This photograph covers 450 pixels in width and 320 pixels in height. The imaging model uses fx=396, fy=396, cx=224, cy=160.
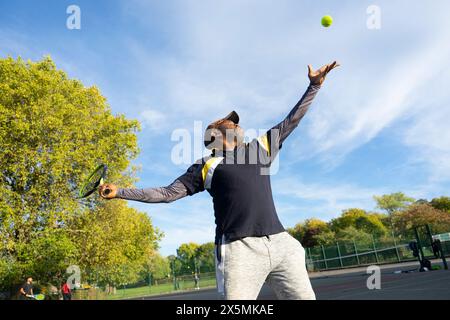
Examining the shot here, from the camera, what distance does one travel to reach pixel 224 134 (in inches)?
134

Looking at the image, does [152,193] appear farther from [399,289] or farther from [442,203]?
[442,203]

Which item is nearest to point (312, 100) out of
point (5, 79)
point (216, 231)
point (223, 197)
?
point (223, 197)

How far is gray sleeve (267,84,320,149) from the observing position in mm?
3400

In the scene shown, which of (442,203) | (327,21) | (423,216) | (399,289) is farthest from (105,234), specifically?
(442,203)

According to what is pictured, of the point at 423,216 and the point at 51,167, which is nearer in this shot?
the point at 51,167

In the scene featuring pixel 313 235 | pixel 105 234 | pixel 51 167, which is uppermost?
pixel 51 167

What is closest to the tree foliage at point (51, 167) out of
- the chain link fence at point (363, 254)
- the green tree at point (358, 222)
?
the chain link fence at point (363, 254)

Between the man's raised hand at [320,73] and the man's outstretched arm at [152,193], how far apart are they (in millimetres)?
1495

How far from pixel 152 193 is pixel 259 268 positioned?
1.05 m

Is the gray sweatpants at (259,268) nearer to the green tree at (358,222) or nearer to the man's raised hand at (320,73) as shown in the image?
the man's raised hand at (320,73)

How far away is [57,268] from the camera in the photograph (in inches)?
883

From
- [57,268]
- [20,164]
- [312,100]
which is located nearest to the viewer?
[312,100]
